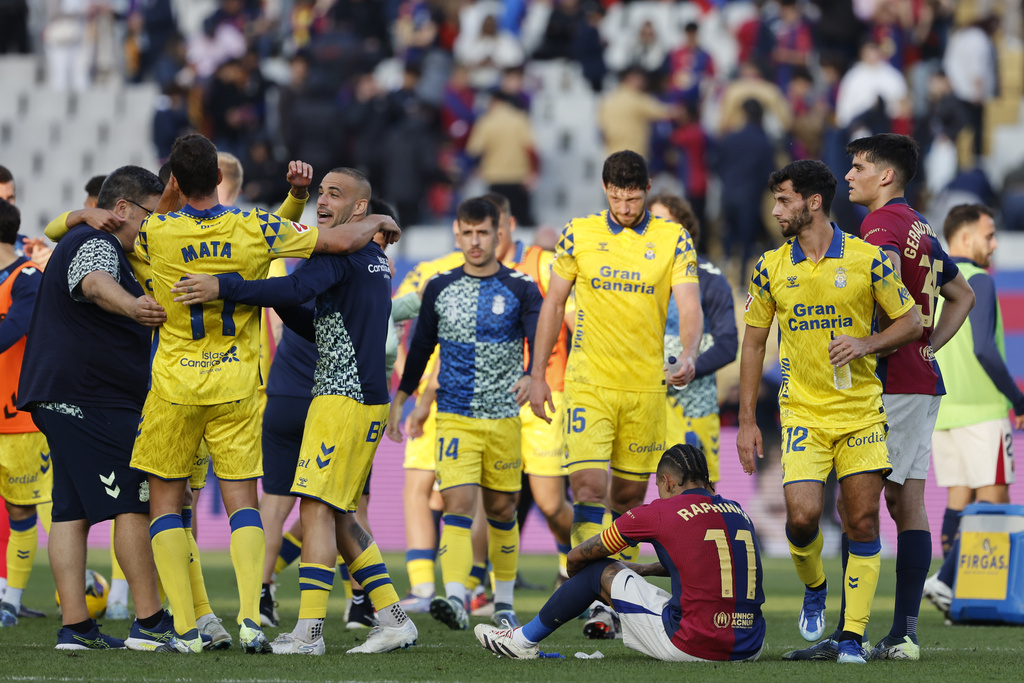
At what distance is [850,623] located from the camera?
255 inches

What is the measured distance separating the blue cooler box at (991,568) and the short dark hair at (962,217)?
1.91 m

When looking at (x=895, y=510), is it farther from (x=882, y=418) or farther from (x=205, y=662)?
(x=205, y=662)

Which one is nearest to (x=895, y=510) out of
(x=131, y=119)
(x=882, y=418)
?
(x=882, y=418)

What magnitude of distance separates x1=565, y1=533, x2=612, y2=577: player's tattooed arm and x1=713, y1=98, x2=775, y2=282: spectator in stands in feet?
33.5

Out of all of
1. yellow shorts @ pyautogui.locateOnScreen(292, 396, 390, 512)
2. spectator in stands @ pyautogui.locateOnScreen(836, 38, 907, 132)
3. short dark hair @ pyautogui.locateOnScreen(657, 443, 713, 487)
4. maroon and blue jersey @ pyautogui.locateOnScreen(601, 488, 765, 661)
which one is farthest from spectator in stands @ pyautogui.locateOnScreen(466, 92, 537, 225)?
maroon and blue jersey @ pyautogui.locateOnScreen(601, 488, 765, 661)

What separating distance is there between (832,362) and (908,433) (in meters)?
0.69

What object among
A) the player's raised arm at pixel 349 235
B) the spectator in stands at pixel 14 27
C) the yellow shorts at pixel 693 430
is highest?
the spectator in stands at pixel 14 27

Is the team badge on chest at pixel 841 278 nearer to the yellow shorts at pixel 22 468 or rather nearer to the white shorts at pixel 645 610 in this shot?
the white shorts at pixel 645 610

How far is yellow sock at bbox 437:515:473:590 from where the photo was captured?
802 centimetres

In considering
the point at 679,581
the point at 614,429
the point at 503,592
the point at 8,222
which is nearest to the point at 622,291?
the point at 614,429

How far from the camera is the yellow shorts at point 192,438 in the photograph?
6410 mm

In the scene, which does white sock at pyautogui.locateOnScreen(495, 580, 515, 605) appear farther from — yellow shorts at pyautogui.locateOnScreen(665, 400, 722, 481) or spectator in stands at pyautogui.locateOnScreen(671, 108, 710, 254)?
spectator in stands at pyautogui.locateOnScreen(671, 108, 710, 254)

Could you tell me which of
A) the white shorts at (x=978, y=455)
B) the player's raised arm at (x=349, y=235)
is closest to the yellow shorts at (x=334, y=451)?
the player's raised arm at (x=349, y=235)

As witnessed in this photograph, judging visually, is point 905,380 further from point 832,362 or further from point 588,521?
point 588,521
